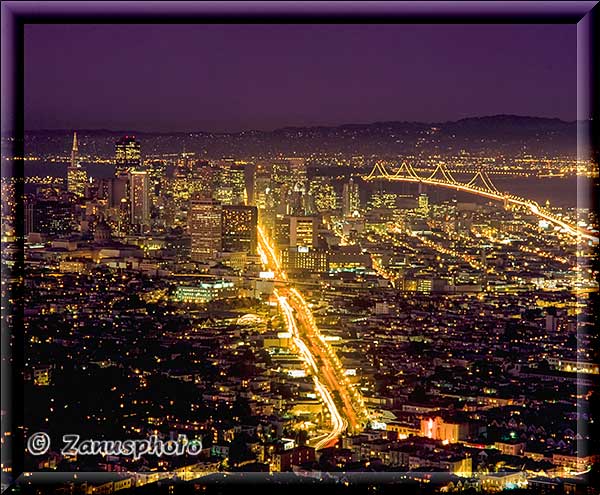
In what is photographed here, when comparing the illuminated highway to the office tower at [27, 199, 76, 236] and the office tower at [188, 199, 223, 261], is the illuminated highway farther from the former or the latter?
the office tower at [27, 199, 76, 236]

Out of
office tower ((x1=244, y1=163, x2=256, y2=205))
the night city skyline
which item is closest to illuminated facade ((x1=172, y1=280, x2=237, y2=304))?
the night city skyline

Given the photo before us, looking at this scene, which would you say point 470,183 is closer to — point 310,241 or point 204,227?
point 310,241


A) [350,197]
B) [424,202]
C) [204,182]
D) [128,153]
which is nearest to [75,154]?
[128,153]

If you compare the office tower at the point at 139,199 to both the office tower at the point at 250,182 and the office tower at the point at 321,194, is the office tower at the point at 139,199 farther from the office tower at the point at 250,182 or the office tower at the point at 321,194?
the office tower at the point at 321,194

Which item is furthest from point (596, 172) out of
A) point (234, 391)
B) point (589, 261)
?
point (234, 391)

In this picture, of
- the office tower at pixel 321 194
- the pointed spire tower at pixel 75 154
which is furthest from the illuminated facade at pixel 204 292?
the pointed spire tower at pixel 75 154

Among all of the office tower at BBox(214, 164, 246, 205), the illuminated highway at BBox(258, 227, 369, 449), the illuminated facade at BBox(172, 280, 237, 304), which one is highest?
the office tower at BBox(214, 164, 246, 205)
